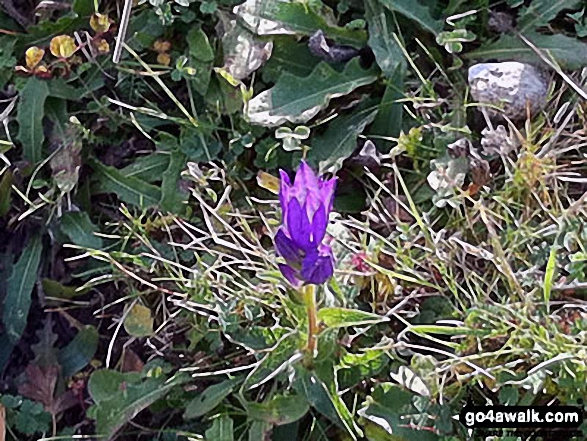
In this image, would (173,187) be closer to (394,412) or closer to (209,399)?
(209,399)

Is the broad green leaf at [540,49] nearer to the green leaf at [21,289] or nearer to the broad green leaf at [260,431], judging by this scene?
the broad green leaf at [260,431]

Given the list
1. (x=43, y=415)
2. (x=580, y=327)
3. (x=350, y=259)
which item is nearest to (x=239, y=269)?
(x=350, y=259)

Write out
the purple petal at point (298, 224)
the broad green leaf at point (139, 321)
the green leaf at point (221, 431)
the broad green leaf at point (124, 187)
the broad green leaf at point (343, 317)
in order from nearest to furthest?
1. the purple petal at point (298, 224)
2. the broad green leaf at point (343, 317)
3. the green leaf at point (221, 431)
4. the broad green leaf at point (139, 321)
5. the broad green leaf at point (124, 187)

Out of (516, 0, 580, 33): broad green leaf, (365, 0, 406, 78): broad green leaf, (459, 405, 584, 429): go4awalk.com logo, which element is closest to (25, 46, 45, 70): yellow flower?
(365, 0, 406, 78): broad green leaf

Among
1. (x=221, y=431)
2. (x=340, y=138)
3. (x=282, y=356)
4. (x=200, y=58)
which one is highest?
(x=200, y=58)

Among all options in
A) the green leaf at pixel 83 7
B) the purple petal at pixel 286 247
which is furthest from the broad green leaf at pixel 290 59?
the purple petal at pixel 286 247

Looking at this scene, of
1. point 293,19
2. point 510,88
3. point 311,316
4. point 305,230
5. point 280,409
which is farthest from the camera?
point 293,19

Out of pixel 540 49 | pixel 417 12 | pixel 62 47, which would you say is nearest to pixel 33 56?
pixel 62 47
